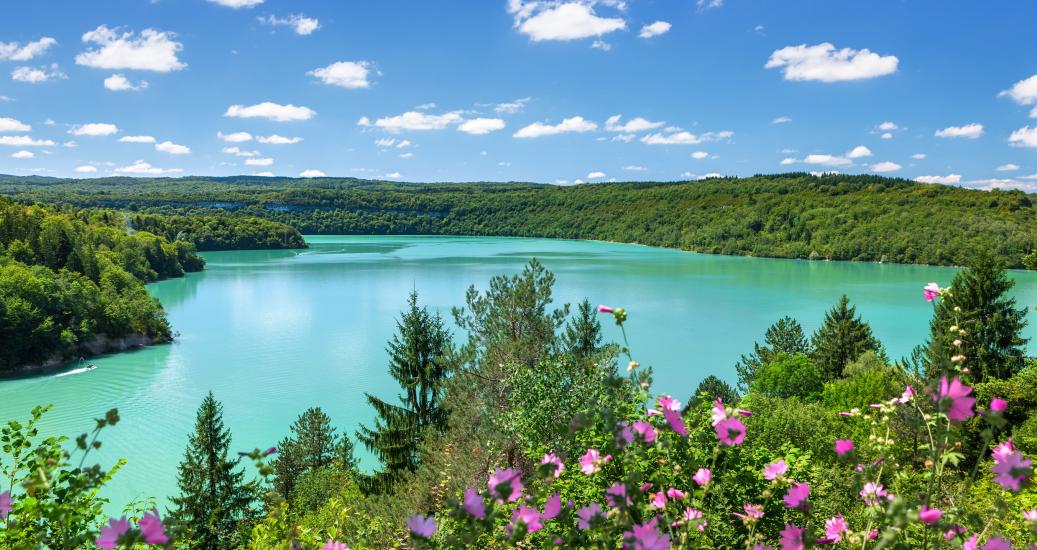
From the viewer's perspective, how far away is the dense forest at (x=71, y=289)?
28.7 meters

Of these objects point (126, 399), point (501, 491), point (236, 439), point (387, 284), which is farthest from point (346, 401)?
point (387, 284)

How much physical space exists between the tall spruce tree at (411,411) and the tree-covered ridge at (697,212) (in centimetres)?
6957

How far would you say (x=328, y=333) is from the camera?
3478 centimetres

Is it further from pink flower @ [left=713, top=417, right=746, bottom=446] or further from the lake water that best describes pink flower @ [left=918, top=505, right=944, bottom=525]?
the lake water

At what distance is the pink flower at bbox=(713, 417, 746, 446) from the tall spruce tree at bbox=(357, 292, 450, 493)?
41.4 ft

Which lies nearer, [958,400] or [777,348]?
[958,400]

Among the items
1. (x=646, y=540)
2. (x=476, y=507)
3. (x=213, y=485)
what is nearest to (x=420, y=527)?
(x=476, y=507)

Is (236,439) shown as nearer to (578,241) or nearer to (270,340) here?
(270,340)

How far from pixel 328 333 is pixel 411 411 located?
21.1 metres

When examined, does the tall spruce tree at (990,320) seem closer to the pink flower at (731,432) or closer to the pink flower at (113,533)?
the pink flower at (731,432)

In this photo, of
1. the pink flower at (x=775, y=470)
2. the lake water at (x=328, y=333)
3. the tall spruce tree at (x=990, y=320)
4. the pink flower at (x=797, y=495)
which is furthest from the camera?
the lake water at (x=328, y=333)

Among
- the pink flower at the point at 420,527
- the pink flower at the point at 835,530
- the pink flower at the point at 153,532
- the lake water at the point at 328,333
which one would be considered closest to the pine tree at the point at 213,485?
the lake water at the point at 328,333

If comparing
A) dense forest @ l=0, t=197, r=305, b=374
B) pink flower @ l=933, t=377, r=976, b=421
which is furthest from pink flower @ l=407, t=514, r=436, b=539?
dense forest @ l=0, t=197, r=305, b=374

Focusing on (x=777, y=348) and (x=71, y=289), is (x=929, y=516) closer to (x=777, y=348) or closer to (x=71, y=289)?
(x=777, y=348)
